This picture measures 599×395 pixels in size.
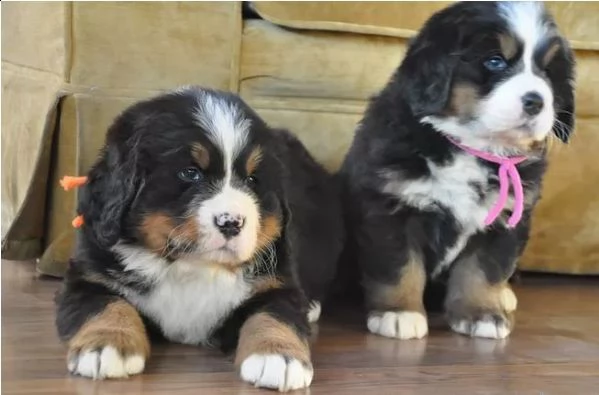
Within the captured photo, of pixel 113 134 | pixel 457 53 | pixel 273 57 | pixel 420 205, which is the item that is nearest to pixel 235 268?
pixel 113 134

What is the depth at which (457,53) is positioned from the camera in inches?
102

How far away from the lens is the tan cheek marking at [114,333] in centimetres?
210

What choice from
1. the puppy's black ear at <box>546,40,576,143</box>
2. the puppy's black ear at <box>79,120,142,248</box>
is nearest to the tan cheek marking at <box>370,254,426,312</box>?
the puppy's black ear at <box>546,40,576,143</box>

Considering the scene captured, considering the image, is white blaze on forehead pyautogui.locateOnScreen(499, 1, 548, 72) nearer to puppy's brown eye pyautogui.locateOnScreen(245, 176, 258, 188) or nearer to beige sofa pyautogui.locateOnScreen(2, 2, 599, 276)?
beige sofa pyautogui.locateOnScreen(2, 2, 599, 276)

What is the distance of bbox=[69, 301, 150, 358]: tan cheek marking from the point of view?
210 centimetres

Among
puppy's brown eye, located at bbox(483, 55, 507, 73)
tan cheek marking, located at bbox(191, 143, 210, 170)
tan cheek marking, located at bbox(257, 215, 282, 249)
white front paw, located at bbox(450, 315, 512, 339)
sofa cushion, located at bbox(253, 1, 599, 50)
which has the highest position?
puppy's brown eye, located at bbox(483, 55, 507, 73)

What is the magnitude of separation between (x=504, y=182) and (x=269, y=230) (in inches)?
31.5

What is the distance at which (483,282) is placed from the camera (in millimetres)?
2807

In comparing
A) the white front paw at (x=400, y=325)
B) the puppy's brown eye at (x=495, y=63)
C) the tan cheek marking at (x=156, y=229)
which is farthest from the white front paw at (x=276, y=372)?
the puppy's brown eye at (x=495, y=63)

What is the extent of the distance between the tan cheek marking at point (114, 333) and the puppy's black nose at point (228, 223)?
327 millimetres

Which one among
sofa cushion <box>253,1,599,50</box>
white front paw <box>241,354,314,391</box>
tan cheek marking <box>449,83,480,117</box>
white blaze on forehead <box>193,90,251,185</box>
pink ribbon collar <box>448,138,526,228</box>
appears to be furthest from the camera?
sofa cushion <box>253,1,599,50</box>

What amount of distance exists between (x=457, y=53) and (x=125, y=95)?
1146 millimetres

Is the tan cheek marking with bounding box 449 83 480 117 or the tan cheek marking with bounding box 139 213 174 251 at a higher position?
the tan cheek marking with bounding box 449 83 480 117

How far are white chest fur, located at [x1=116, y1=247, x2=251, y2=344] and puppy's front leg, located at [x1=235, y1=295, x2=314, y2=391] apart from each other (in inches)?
3.8
